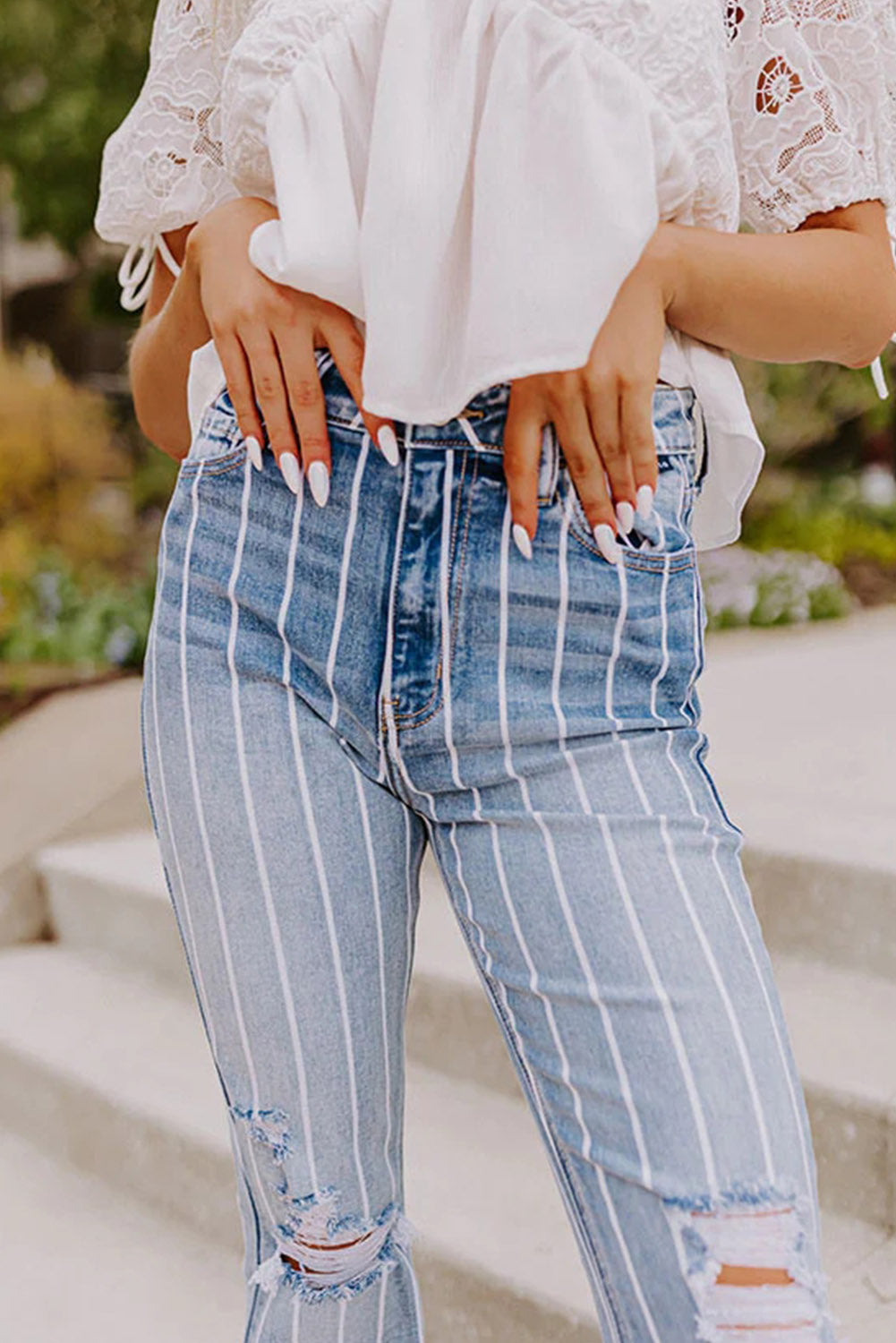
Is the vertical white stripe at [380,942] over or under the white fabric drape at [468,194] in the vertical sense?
under

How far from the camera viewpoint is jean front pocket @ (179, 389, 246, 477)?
44.2 inches

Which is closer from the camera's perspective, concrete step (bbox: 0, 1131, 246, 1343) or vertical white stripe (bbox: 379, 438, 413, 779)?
vertical white stripe (bbox: 379, 438, 413, 779)

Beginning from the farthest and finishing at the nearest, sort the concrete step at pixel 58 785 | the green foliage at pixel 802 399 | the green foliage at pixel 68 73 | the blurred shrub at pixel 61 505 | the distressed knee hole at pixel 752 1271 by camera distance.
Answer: the green foliage at pixel 802 399 → the blurred shrub at pixel 61 505 → the green foliage at pixel 68 73 → the concrete step at pixel 58 785 → the distressed knee hole at pixel 752 1271

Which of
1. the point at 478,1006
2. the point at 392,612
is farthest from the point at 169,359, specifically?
the point at 478,1006

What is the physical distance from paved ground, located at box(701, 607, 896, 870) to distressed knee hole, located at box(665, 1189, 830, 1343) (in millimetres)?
1412

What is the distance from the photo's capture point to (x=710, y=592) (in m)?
5.92

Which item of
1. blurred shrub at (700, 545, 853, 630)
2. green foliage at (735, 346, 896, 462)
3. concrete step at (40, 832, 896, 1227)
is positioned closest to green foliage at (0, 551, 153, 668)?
concrete step at (40, 832, 896, 1227)

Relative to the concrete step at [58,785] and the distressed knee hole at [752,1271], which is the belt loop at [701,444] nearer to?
the distressed knee hole at [752,1271]

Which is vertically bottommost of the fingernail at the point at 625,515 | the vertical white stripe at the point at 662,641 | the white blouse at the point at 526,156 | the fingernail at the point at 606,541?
the vertical white stripe at the point at 662,641

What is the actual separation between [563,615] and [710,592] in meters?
4.98

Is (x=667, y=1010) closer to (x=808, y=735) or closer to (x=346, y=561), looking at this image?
(x=346, y=561)

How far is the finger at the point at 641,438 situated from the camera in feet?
3.39

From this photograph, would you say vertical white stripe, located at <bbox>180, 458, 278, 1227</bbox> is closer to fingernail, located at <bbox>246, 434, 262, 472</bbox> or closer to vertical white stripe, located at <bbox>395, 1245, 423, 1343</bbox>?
fingernail, located at <bbox>246, 434, 262, 472</bbox>

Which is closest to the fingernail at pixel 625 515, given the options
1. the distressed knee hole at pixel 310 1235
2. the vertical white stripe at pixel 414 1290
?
the distressed knee hole at pixel 310 1235
